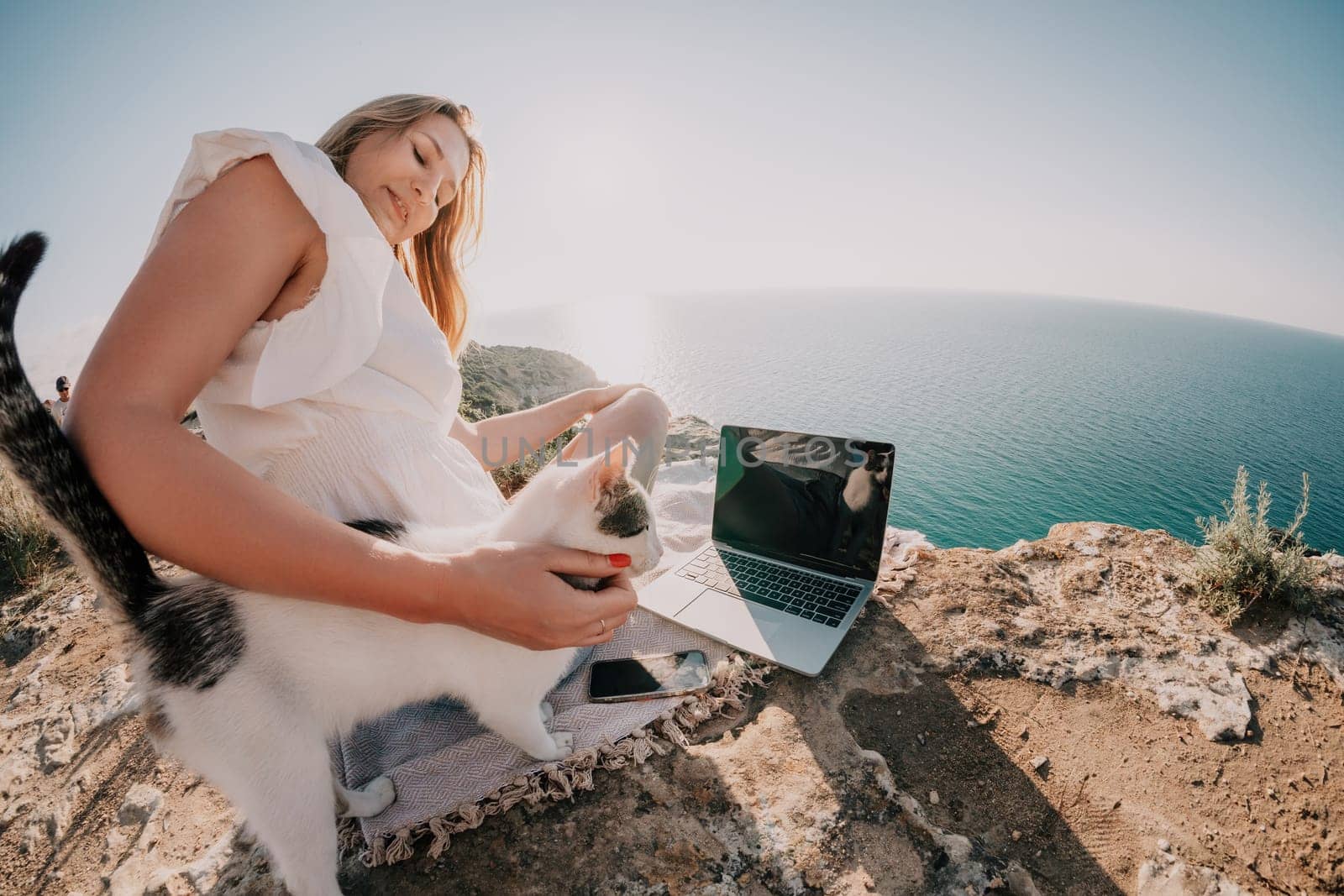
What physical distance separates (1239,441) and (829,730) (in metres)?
15.5

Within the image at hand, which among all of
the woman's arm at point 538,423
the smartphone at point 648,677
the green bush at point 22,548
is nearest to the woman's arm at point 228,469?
the smartphone at point 648,677

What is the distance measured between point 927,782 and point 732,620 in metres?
0.80

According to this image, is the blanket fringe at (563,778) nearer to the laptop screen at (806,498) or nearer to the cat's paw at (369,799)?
the cat's paw at (369,799)

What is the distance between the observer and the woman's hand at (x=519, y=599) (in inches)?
41.3

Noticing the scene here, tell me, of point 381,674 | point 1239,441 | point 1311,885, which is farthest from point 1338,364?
point 381,674

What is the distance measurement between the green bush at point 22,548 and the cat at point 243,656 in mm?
2978

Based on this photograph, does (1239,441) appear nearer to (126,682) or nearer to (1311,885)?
(1311,885)

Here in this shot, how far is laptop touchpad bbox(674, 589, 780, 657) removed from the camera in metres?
1.88

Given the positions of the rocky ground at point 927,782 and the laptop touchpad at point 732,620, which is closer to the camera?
the rocky ground at point 927,782

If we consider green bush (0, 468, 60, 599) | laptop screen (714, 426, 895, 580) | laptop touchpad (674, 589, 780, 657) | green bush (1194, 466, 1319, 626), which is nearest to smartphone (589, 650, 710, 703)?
laptop touchpad (674, 589, 780, 657)

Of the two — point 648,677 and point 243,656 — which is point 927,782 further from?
point 243,656

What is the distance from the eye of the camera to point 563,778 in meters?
1.43

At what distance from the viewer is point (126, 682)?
6.76ft

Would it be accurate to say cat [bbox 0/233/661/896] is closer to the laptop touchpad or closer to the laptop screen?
the laptop touchpad
